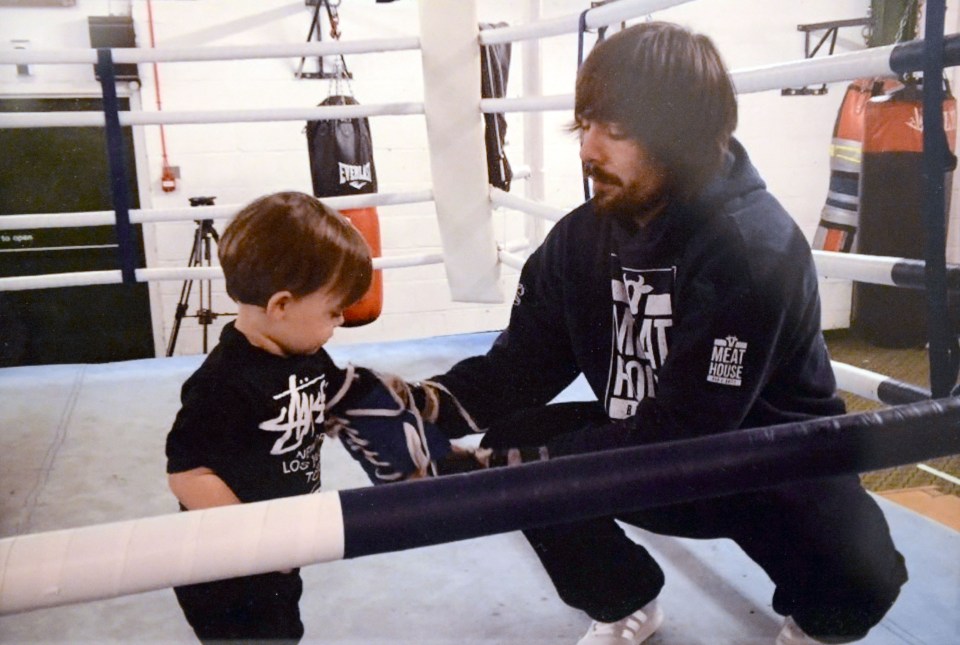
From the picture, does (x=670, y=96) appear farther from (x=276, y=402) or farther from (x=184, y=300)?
(x=184, y=300)

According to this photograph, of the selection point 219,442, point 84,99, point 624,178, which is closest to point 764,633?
point 624,178

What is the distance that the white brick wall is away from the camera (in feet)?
12.5

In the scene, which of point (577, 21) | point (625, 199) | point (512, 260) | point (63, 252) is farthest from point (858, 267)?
point (63, 252)

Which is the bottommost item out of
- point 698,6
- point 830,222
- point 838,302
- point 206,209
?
point 838,302

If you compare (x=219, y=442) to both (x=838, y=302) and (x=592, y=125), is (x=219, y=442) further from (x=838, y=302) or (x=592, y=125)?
(x=838, y=302)

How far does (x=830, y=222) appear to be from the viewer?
4.00 metres

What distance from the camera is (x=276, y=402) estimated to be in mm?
943

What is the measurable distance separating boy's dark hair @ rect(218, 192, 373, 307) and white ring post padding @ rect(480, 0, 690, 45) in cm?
72

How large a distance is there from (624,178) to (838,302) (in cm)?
430

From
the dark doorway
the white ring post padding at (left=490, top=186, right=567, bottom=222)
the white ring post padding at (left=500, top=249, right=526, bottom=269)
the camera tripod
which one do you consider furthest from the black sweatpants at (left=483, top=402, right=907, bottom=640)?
the dark doorway

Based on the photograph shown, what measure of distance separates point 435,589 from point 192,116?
5.02ft

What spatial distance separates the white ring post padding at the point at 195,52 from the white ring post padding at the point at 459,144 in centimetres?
12

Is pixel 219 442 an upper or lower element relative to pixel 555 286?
lower

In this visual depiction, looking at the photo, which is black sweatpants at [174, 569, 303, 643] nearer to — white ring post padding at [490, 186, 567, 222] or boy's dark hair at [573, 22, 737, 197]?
boy's dark hair at [573, 22, 737, 197]
